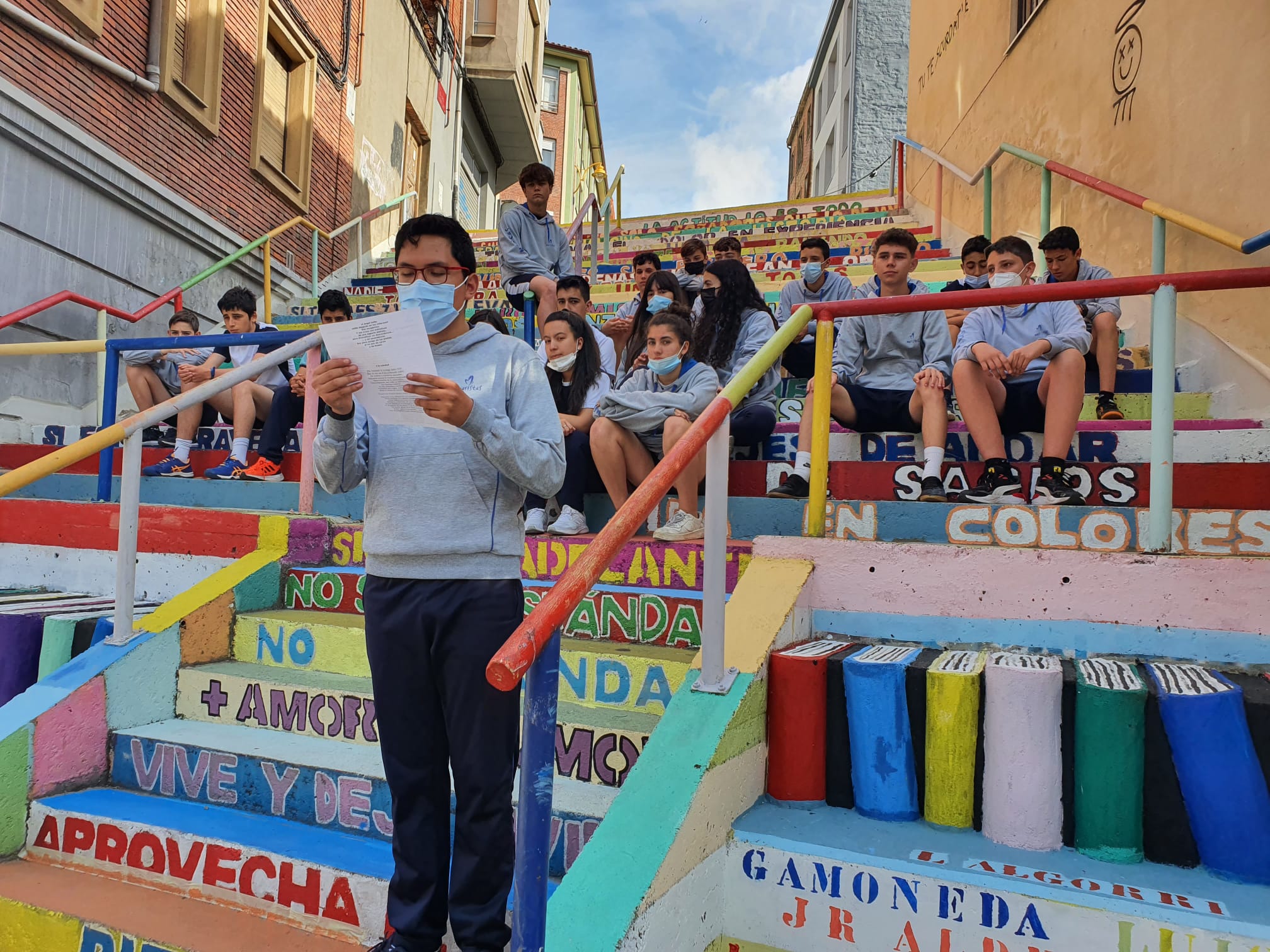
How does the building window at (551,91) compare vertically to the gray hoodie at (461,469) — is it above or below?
above

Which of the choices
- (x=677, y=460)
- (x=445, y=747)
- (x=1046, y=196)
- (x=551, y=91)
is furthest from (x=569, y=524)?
(x=551, y=91)

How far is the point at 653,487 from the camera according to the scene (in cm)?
192

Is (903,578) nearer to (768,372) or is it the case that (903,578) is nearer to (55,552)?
(768,372)

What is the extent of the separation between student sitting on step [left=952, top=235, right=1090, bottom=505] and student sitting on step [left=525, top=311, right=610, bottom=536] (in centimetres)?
161

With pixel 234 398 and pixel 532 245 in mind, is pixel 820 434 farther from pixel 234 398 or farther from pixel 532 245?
pixel 234 398

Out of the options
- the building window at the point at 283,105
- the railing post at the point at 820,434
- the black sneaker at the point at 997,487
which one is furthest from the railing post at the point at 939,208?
the building window at the point at 283,105

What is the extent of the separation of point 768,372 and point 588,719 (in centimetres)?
208

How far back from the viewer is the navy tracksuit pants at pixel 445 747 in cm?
175

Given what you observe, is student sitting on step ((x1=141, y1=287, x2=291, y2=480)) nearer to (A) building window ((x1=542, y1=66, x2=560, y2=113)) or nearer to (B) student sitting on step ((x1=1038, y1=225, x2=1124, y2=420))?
(B) student sitting on step ((x1=1038, y1=225, x2=1124, y2=420))

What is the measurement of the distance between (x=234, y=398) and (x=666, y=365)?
2791 millimetres

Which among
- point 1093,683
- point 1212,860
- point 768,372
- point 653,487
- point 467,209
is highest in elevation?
point 467,209

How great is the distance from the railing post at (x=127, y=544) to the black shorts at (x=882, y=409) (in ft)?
9.35

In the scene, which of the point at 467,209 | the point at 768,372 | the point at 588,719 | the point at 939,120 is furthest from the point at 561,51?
the point at 588,719

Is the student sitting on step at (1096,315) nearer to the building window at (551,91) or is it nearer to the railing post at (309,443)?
the railing post at (309,443)
